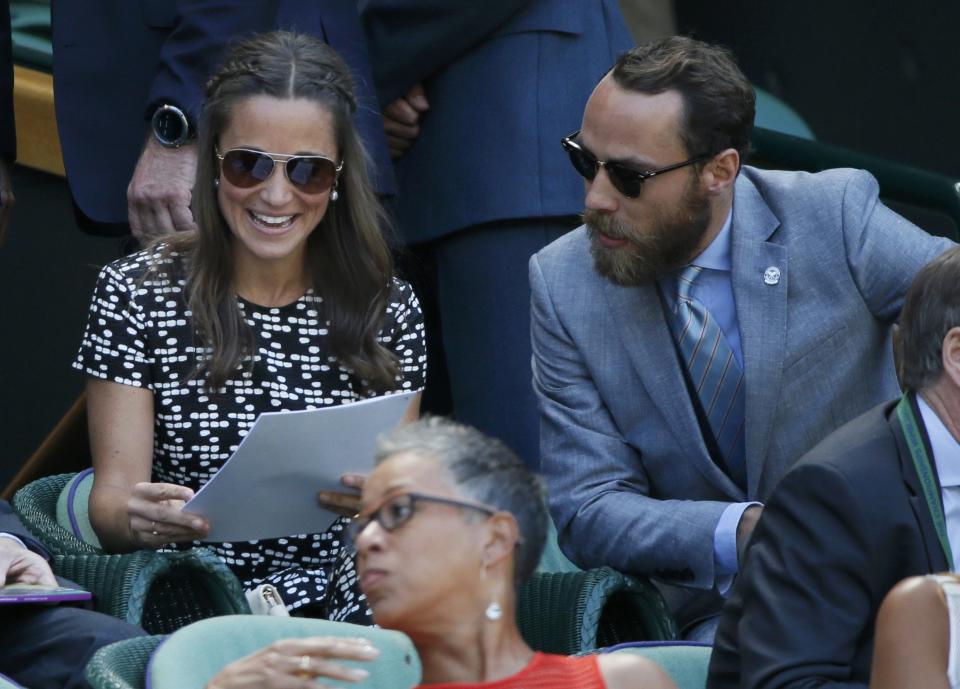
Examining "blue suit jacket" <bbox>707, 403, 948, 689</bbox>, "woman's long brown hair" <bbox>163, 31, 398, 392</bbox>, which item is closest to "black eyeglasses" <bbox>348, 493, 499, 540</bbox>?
"blue suit jacket" <bbox>707, 403, 948, 689</bbox>

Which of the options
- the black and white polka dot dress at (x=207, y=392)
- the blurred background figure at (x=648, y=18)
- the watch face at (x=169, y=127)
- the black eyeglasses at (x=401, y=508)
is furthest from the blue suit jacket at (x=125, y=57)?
the blurred background figure at (x=648, y=18)

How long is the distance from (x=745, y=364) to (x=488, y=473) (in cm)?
132

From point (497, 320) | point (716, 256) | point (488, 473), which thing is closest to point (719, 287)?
point (716, 256)

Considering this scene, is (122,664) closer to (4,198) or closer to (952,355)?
(952,355)

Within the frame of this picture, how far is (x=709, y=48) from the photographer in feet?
12.5

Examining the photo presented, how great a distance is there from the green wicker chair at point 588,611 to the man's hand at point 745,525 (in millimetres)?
195

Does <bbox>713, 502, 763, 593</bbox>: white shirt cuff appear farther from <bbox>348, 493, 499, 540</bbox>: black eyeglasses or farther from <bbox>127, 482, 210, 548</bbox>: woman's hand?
<bbox>348, 493, 499, 540</bbox>: black eyeglasses

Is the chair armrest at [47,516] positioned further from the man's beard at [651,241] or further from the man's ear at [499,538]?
the man's ear at [499,538]

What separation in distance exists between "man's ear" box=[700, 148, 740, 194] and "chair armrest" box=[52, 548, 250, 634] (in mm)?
1256

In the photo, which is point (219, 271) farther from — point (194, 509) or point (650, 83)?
point (650, 83)

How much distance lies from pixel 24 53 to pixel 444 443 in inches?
148

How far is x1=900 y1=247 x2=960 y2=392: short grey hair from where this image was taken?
8.98 ft

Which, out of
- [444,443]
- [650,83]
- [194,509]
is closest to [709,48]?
[650,83]

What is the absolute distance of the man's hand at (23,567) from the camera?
129 inches
